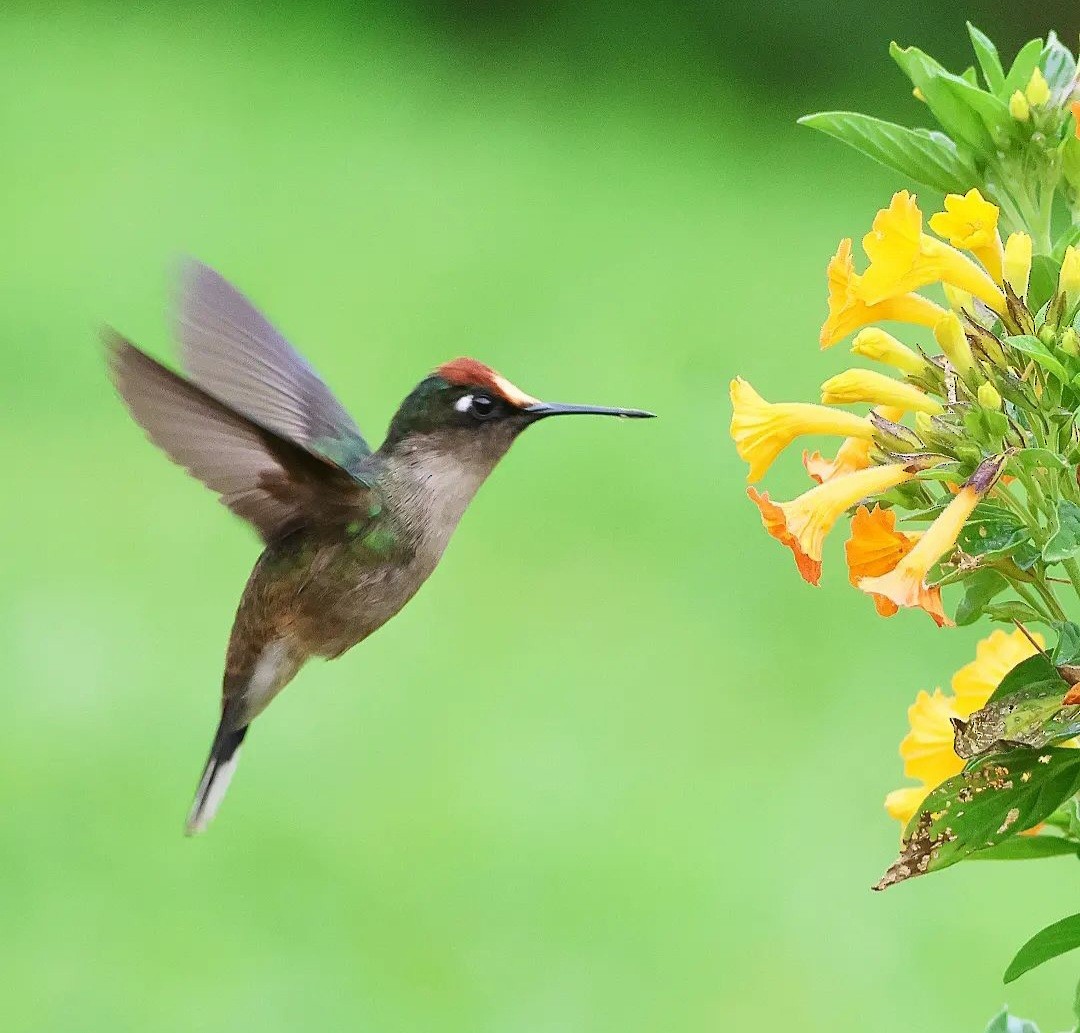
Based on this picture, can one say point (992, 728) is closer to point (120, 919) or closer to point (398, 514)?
point (398, 514)

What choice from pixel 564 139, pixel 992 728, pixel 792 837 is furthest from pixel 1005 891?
pixel 564 139

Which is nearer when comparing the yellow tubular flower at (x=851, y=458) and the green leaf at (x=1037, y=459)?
the green leaf at (x=1037, y=459)

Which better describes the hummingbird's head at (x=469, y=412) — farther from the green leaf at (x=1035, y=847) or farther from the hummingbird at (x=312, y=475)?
the green leaf at (x=1035, y=847)

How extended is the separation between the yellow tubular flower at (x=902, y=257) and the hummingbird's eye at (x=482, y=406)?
367 mm

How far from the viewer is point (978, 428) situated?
0.81 meters

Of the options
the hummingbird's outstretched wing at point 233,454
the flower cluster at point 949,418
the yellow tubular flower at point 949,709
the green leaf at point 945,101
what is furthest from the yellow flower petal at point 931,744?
the hummingbird's outstretched wing at point 233,454

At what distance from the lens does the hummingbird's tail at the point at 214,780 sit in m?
1.38

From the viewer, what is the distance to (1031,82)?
0.85 meters

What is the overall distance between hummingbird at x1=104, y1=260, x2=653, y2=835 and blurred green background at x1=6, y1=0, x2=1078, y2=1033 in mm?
103

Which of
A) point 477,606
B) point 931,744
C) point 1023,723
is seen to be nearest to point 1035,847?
point 931,744

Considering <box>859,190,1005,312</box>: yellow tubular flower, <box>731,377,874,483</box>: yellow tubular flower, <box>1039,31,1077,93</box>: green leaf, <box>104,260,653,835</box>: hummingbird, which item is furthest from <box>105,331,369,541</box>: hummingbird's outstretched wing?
<box>1039,31,1077,93</box>: green leaf

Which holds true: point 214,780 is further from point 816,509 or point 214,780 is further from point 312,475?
point 816,509

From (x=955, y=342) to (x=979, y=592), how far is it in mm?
133

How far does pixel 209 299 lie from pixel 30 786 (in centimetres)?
160
